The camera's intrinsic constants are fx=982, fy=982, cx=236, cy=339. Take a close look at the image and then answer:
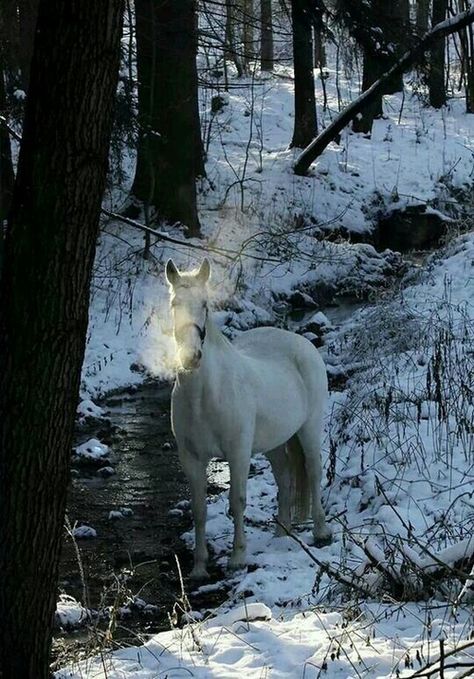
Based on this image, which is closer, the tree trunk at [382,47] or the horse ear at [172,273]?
the horse ear at [172,273]

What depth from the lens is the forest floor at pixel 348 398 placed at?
4.38 meters

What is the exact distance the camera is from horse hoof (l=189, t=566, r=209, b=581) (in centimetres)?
718

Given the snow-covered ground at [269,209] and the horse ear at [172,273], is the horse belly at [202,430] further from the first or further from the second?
the snow-covered ground at [269,209]

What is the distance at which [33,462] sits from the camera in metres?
3.81

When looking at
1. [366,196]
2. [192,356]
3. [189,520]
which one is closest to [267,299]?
[366,196]

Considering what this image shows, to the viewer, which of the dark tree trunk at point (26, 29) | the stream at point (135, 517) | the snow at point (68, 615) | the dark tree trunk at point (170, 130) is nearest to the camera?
the snow at point (68, 615)

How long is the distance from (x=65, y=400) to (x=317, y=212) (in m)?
16.0

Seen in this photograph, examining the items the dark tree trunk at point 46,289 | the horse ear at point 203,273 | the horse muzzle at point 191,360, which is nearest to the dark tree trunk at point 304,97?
the horse ear at point 203,273

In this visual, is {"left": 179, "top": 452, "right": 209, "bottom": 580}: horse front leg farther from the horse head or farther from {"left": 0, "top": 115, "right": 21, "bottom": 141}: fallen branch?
{"left": 0, "top": 115, "right": 21, "bottom": 141}: fallen branch

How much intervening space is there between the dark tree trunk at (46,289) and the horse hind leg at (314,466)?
4245 millimetres

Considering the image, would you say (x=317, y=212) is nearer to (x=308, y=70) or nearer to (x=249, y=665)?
(x=308, y=70)

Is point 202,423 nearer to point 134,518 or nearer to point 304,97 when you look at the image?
point 134,518

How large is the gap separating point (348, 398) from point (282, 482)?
1820 millimetres

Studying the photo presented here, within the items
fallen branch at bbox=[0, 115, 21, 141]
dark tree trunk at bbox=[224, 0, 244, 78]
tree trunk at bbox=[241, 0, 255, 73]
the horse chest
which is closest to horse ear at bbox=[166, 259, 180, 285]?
the horse chest
